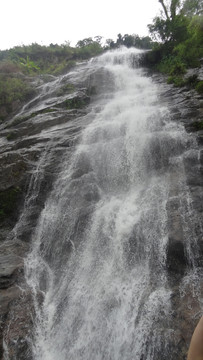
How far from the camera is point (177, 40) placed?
56.6 feet

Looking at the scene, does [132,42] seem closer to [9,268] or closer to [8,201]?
[8,201]

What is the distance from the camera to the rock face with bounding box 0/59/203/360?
4.87 meters

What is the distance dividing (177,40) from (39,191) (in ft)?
54.0

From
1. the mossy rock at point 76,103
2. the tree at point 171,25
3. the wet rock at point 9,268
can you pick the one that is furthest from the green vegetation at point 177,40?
the wet rock at point 9,268

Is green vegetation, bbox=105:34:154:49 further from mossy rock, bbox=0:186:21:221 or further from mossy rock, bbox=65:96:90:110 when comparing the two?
mossy rock, bbox=0:186:21:221

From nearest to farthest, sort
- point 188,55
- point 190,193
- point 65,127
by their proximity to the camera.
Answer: point 190,193 → point 65,127 → point 188,55

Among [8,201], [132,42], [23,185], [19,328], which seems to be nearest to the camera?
[19,328]

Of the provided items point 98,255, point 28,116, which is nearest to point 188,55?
point 28,116

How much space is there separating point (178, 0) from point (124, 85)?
30.9ft

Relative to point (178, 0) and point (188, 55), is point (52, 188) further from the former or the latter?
Result: point (178, 0)

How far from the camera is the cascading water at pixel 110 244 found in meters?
4.61

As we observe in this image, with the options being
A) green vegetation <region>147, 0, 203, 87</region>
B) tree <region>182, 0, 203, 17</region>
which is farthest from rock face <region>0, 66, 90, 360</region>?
tree <region>182, 0, 203, 17</region>

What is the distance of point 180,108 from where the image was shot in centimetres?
938

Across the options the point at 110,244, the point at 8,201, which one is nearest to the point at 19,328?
the point at 110,244
